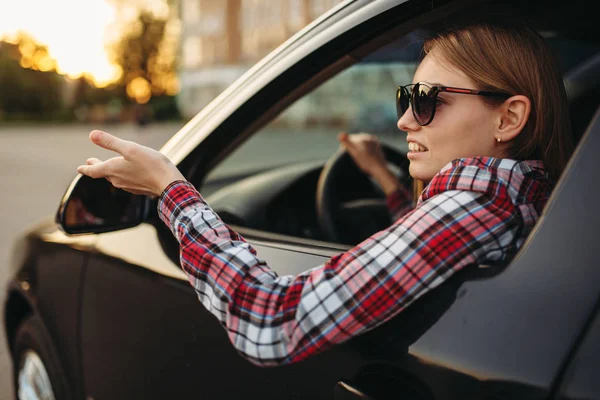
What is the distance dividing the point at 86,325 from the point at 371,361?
1110 millimetres

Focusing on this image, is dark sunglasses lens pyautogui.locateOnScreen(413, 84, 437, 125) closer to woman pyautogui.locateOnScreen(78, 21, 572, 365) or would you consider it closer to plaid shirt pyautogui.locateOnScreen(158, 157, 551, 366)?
woman pyautogui.locateOnScreen(78, 21, 572, 365)

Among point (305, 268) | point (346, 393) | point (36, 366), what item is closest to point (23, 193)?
point (36, 366)

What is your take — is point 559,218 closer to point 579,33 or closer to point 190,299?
point 190,299

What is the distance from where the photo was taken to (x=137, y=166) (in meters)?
1.28

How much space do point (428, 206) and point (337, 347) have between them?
343 millimetres

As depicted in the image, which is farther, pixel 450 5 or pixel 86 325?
pixel 86 325

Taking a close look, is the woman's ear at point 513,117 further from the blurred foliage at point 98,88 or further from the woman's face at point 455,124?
the blurred foliage at point 98,88

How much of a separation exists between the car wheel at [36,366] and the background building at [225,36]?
1248 inches

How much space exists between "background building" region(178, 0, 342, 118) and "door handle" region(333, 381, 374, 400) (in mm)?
32753

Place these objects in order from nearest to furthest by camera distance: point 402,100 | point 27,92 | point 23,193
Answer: point 402,100, point 23,193, point 27,92

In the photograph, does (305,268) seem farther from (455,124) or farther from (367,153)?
(367,153)

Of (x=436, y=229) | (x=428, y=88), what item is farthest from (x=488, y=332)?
(x=428, y=88)

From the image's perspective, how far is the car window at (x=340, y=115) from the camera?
2.45m

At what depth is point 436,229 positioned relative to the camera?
3.38 feet
